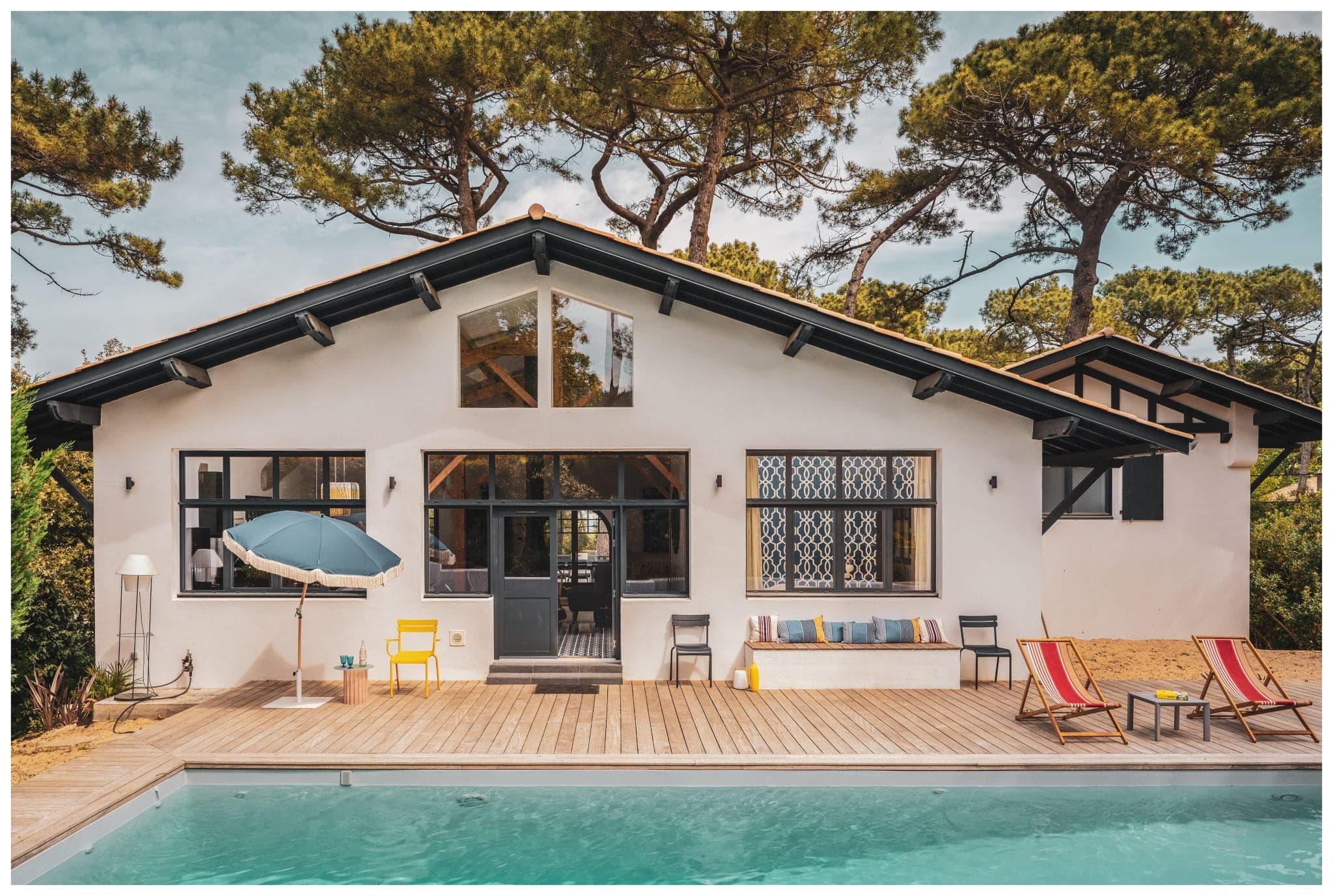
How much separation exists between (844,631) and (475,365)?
504 centimetres

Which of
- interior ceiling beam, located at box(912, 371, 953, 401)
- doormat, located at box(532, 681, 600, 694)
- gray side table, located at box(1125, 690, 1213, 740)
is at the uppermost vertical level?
interior ceiling beam, located at box(912, 371, 953, 401)

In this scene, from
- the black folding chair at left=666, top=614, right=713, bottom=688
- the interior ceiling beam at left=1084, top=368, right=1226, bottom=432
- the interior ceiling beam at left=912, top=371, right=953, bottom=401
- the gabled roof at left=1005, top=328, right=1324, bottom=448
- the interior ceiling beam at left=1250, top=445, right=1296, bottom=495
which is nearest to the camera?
the interior ceiling beam at left=912, top=371, right=953, bottom=401

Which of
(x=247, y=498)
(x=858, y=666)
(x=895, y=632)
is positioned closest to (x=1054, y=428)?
(x=895, y=632)

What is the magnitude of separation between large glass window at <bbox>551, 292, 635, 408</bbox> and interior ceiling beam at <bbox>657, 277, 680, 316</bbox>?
41cm

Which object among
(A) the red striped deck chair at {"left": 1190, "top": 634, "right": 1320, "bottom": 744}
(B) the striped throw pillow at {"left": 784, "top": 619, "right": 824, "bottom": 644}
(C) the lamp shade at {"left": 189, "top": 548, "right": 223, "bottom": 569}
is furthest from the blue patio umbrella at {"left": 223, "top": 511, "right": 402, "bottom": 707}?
(A) the red striped deck chair at {"left": 1190, "top": 634, "right": 1320, "bottom": 744}

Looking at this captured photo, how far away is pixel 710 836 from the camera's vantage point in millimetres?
5359

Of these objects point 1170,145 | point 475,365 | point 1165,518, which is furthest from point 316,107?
point 1165,518

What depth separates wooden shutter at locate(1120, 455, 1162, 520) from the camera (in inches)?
→ 475

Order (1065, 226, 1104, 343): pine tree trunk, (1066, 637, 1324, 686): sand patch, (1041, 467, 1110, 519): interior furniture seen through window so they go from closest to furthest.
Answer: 1. (1066, 637, 1324, 686): sand patch
2. (1041, 467, 1110, 519): interior furniture seen through window
3. (1065, 226, 1104, 343): pine tree trunk

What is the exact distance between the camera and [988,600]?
352 inches

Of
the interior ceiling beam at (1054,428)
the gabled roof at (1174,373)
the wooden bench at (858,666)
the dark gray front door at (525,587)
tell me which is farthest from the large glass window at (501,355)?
the gabled roof at (1174,373)

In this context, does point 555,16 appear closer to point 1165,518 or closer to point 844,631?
point 844,631

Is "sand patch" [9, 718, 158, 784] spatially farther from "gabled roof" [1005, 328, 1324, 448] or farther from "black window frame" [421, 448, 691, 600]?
"gabled roof" [1005, 328, 1324, 448]

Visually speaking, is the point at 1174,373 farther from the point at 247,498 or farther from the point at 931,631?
the point at 247,498
